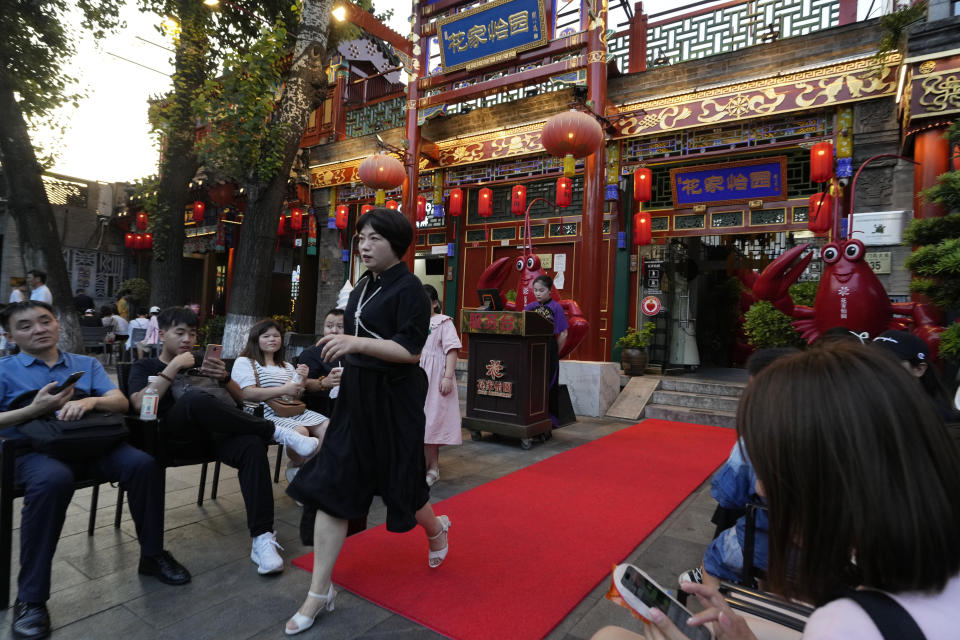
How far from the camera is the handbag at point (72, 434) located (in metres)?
2.11

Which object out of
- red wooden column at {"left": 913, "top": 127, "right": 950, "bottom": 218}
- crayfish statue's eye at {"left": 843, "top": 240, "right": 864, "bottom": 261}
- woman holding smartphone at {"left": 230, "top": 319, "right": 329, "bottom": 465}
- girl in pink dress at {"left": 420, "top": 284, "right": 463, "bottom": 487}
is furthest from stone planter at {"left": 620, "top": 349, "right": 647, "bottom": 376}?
woman holding smartphone at {"left": 230, "top": 319, "right": 329, "bottom": 465}

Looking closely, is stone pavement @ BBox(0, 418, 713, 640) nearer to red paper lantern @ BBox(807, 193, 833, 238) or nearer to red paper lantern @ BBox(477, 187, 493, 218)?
red paper lantern @ BBox(807, 193, 833, 238)

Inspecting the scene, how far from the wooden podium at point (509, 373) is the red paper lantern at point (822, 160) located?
4066 millimetres

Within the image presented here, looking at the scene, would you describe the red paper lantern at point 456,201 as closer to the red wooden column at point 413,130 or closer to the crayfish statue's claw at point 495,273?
the red wooden column at point 413,130

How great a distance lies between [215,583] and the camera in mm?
2275

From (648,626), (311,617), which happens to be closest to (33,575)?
(311,617)

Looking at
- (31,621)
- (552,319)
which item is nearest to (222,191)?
(552,319)

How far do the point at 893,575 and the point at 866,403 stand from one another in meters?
0.22

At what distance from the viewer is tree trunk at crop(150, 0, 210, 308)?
8.06m

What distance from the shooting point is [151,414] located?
2.43 meters

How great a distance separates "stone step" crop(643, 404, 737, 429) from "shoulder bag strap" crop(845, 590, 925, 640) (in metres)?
6.11

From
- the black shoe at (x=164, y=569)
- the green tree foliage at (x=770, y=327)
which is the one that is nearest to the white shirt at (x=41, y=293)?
the black shoe at (x=164, y=569)

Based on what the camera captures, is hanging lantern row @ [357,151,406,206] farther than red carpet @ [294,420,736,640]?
Yes

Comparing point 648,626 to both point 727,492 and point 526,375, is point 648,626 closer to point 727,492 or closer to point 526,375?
point 727,492
